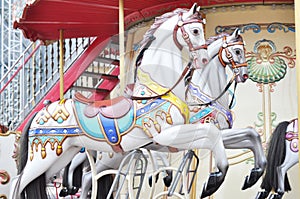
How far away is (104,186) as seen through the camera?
434 centimetres

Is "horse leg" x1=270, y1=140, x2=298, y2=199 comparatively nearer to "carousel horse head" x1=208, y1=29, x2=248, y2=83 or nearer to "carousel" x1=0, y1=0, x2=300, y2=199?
"carousel" x1=0, y1=0, x2=300, y2=199

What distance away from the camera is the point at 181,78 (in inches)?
148

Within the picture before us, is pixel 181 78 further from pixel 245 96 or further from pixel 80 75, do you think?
pixel 245 96

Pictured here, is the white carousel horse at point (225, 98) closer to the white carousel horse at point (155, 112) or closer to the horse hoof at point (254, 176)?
the horse hoof at point (254, 176)

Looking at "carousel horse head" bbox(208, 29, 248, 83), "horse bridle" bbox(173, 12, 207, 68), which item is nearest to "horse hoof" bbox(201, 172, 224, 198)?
"horse bridle" bbox(173, 12, 207, 68)

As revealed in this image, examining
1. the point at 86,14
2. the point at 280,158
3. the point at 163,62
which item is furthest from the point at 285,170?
the point at 86,14

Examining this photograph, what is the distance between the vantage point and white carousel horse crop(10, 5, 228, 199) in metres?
3.76

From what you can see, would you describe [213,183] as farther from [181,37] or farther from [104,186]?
[181,37]

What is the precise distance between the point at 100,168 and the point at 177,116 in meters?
0.66

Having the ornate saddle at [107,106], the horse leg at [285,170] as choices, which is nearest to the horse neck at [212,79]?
the ornate saddle at [107,106]

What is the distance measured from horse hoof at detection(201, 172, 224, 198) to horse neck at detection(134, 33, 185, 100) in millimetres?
693

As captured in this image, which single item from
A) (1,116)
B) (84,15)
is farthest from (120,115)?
(1,116)

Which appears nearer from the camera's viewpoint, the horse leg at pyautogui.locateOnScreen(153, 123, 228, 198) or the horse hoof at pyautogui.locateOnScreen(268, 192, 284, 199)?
the horse leg at pyautogui.locateOnScreen(153, 123, 228, 198)

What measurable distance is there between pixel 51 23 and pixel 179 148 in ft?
10.9
